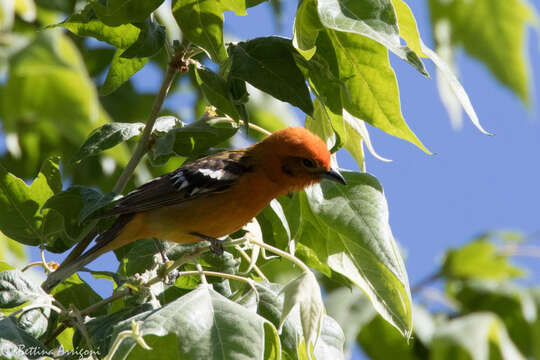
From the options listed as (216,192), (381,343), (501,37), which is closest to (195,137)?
(216,192)

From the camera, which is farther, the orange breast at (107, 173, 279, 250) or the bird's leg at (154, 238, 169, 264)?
the orange breast at (107, 173, 279, 250)

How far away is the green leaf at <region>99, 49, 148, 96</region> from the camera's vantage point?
3.39 metres

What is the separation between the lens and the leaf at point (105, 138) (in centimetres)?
321

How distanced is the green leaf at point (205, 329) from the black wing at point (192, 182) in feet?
5.02

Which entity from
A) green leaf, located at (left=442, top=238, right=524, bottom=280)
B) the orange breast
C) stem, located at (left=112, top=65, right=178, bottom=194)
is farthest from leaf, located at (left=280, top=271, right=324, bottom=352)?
green leaf, located at (left=442, top=238, right=524, bottom=280)

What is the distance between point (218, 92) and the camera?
2969 millimetres

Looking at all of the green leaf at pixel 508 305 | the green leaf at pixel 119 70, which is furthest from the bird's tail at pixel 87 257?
the green leaf at pixel 508 305

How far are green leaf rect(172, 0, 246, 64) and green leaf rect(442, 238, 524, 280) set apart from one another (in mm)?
4185

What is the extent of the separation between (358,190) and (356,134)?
1.06 feet

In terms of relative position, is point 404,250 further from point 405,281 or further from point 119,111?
point 405,281

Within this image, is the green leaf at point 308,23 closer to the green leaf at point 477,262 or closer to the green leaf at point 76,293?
the green leaf at point 76,293

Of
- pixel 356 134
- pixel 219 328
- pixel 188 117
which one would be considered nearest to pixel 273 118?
pixel 188 117

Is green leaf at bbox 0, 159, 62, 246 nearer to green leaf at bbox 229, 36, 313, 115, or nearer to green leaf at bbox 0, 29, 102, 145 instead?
green leaf at bbox 0, 29, 102, 145

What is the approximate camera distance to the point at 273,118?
17.1ft
